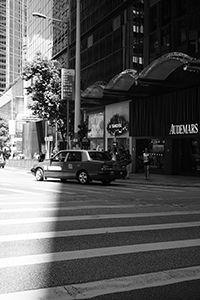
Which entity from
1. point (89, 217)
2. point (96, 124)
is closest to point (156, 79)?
point (96, 124)

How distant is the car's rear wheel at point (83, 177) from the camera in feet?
56.2

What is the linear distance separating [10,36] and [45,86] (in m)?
151

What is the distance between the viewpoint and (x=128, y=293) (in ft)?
12.9

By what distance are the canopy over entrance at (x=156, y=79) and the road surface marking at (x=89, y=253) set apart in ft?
46.6

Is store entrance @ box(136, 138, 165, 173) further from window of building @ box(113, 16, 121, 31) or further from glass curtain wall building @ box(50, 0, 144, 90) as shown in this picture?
window of building @ box(113, 16, 121, 31)

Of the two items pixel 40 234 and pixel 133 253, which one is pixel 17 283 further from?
pixel 40 234

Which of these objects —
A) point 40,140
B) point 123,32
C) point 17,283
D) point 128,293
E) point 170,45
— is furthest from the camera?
point 40,140

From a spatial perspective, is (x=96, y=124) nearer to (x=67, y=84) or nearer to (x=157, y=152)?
(x=157, y=152)

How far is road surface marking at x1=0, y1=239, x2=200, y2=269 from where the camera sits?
500 centimetres

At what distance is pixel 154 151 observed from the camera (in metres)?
26.2

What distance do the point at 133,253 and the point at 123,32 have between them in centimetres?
2658

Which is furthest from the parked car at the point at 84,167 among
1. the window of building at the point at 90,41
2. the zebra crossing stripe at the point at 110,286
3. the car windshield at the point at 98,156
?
the window of building at the point at 90,41

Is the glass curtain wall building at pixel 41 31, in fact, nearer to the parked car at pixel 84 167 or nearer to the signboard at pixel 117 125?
the signboard at pixel 117 125

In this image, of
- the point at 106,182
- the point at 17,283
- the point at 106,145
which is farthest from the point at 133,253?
the point at 106,145
